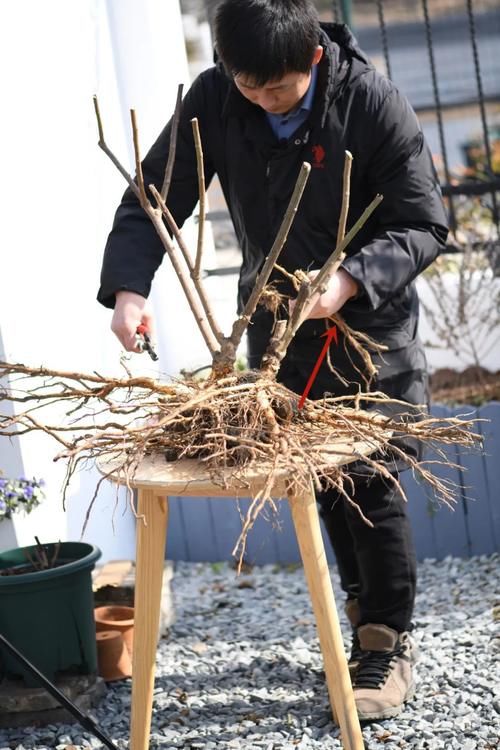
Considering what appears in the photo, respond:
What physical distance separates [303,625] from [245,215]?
5.09 feet

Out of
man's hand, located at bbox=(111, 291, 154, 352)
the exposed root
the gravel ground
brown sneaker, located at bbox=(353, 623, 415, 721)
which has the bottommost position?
the gravel ground

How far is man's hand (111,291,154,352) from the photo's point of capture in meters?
2.59

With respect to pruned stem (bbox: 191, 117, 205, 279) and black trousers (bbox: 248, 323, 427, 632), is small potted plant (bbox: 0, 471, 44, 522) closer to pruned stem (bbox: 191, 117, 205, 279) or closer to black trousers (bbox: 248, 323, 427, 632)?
black trousers (bbox: 248, 323, 427, 632)

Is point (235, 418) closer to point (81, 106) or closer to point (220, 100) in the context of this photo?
point (220, 100)

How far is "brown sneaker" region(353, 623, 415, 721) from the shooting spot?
9.53 feet

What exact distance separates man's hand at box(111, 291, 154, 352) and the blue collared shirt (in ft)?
1.78

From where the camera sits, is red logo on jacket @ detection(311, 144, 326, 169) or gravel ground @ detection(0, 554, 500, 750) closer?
red logo on jacket @ detection(311, 144, 326, 169)

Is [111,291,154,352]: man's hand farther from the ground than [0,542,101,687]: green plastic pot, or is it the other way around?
[111,291,154,352]: man's hand

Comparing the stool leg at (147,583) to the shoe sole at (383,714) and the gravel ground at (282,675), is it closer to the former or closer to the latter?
the gravel ground at (282,675)

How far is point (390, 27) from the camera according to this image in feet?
54.9

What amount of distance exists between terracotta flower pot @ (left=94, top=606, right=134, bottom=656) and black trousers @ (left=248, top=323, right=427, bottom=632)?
795 mm

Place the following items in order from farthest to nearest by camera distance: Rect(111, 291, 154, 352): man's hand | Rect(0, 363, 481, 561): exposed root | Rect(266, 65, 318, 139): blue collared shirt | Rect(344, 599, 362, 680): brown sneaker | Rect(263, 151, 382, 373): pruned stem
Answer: Rect(344, 599, 362, 680): brown sneaker
Rect(266, 65, 318, 139): blue collared shirt
Rect(111, 291, 154, 352): man's hand
Rect(263, 151, 382, 373): pruned stem
Rect(0, 363, 481, 561): exposed root

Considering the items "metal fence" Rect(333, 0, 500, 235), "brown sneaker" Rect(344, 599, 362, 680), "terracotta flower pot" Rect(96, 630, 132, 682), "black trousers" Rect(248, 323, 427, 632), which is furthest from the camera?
"metal fence" Rect(333, 0, 500, 235)

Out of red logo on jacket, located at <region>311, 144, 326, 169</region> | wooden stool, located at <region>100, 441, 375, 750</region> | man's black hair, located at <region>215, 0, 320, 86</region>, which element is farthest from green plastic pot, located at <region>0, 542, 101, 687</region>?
man's black hair, located at <region>215, 0, 320, 86</region>
